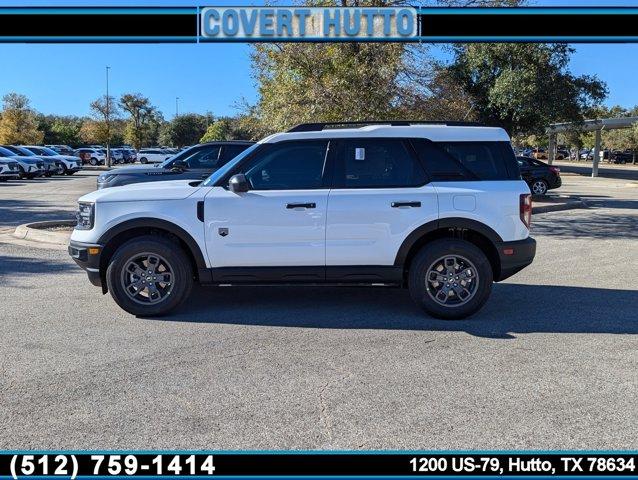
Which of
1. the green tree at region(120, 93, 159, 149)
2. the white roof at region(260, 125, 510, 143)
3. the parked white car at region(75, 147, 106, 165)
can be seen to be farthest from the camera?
the green tree at region(120, 93, 159, 149)

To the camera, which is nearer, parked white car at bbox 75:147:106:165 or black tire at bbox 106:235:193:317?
black tire at bbox 106:235:193:317

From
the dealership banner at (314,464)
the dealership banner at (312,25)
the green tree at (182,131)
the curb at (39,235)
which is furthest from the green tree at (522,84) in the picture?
the green tree at (182,131)

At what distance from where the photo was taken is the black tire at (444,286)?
20.8ft

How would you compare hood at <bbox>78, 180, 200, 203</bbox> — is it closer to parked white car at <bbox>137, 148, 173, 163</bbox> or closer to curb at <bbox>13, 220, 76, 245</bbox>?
curb at <bbox>13, 220, 76, 245</bbox>

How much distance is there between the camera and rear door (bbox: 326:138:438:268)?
6.32m

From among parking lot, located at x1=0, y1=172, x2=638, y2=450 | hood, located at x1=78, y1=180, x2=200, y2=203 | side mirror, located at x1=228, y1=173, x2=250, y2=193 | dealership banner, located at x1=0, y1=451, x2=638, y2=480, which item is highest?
side mirror, located at x1=228, y1=173, x2=250, y2=193

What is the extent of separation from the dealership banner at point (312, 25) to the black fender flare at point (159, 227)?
9.71ft

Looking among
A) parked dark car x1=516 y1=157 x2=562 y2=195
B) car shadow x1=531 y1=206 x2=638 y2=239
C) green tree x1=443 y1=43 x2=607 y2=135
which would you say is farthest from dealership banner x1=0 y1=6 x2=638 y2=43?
parked dark car x1=516 y1=157 x2=562 y2=195

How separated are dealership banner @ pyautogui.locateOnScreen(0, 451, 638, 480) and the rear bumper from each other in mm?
3070

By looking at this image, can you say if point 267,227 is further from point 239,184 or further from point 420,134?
point 420,134

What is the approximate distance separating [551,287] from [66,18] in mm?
7183

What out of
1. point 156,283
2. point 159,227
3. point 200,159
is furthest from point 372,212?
point 200,159

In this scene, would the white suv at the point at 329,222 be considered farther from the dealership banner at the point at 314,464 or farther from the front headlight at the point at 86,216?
the dealership banner at the point at 314,464

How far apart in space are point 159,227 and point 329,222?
5.74ft
